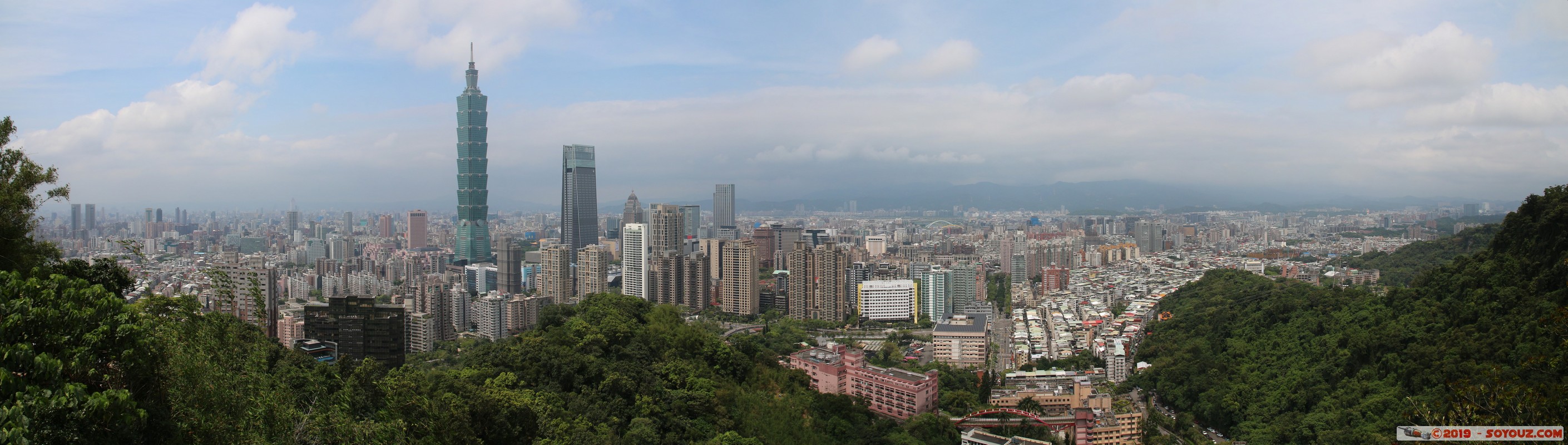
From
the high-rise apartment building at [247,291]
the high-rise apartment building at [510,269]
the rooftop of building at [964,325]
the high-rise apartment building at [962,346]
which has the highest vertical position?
the high-rise apartment building at [247,291]

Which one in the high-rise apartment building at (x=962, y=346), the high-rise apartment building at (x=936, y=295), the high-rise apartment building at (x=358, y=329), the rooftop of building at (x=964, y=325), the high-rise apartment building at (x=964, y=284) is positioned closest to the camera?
the high-rise apartment building at (x=358, y=329)

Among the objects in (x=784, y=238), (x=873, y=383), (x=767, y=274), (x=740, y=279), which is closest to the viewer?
(x=873, y=383)

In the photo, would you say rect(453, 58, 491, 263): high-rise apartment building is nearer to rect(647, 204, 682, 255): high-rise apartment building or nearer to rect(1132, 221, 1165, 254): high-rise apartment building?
rect(647, 204, 682, 255): high-rise apartment building

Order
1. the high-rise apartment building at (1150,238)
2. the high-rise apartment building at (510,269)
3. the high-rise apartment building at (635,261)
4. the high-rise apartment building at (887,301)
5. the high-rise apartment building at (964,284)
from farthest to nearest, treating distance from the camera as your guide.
Result: the high-rise apartment building at (1150,238), the high-rise apartment building at (510,269), the high-rise apartment building at (635,261), the high-rise apartment building at (964,284), the high-rise apartment building at (887,301)

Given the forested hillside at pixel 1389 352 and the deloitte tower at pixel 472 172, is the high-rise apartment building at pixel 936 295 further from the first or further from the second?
the deloitte tower at pixel 472 172

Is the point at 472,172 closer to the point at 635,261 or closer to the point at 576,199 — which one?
the point at 576,199

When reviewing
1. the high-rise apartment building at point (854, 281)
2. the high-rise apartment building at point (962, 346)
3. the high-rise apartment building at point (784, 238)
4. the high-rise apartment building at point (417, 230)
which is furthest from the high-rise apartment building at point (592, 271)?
the high-rise apartment building at point (417, 230)

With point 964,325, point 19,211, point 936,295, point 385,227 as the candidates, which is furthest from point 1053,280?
point 385,227

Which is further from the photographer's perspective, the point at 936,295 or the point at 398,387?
the point at 936,295
